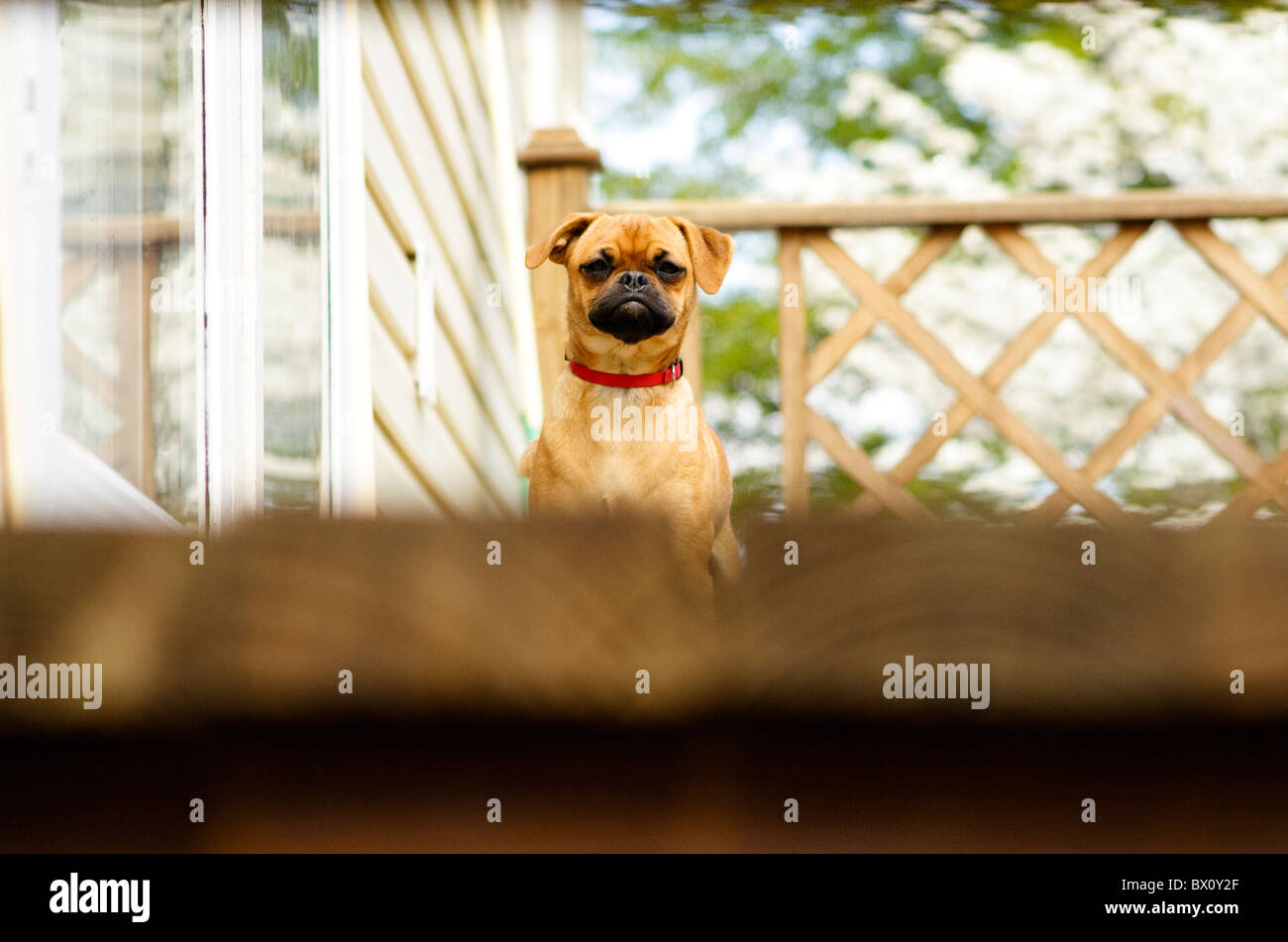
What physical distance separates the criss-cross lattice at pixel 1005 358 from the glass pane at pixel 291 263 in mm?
1453

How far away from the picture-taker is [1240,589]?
63 cm

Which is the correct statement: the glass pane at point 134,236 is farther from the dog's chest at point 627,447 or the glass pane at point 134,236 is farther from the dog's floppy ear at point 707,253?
the dog's floppy ear at point 707,253

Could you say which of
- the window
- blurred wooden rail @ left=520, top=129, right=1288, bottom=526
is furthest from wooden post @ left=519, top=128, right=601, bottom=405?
the window

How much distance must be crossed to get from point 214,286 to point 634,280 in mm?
820

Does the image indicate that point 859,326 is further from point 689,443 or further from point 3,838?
point 3,838

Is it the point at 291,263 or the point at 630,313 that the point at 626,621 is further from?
the point at 630,313

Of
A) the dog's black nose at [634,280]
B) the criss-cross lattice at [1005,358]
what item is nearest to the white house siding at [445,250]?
the dog's black nose at [634,280]

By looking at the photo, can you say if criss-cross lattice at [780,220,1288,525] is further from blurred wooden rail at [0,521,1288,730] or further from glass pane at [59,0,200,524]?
blurred wooden rail at [0,521,1288,730]

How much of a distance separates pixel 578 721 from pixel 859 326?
2777 mm

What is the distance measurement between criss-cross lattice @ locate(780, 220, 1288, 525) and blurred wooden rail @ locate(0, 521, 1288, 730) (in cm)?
236

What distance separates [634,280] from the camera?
76.0 inches

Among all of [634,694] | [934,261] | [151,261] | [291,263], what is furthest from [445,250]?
[634,694]

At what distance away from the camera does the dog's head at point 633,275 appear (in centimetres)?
192

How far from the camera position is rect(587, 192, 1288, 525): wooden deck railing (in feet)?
10.2
